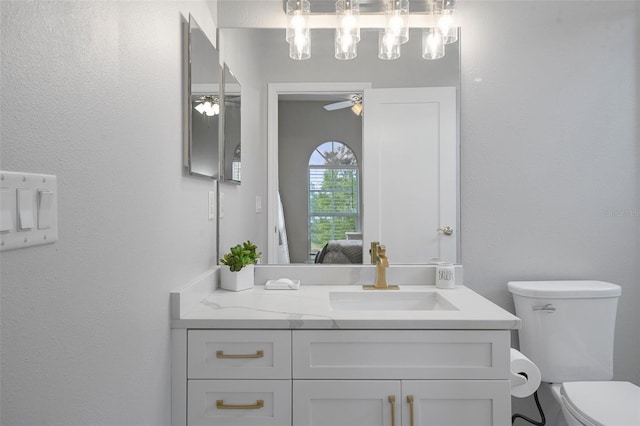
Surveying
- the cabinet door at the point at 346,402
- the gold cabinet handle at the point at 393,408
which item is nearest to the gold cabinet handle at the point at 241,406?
the cabinet door at the point at 346,402

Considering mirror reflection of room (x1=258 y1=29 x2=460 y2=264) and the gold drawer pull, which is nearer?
the gold drawer pull

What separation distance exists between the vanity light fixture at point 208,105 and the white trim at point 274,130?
0.82ft

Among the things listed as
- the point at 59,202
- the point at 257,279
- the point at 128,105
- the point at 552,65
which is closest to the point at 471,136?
the point at 552,65

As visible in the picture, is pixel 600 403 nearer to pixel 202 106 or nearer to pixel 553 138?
pixel 553 138

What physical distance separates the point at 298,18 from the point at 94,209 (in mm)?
1346

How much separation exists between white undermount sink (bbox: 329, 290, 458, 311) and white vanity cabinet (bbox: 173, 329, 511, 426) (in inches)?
15.7

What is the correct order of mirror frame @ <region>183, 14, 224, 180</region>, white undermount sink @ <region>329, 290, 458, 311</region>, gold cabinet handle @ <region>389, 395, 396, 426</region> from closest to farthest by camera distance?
gold cabinet handle @ <region>389, 395, 396, 426</region>
mirror frame @ <region>183, 14, 224, 180</region>
white undermount sink @ <region>329, 290, 458, 311</region>

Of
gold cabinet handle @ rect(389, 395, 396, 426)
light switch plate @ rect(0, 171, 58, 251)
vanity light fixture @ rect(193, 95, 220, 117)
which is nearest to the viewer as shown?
light switch plate @ rect(0, 171, 58, 251)

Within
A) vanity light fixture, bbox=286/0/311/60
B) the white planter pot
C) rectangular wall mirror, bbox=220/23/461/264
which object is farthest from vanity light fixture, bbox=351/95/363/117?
the white planter pot

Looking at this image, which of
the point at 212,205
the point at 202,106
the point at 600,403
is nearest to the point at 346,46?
the point at 202,106

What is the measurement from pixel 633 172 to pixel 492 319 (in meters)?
1.16

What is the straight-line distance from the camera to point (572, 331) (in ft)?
5.80

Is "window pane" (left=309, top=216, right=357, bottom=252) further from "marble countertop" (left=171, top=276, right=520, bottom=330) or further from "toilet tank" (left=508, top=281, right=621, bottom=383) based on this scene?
"toilet tank" (left=508, top=281, right=621, bottom=383)

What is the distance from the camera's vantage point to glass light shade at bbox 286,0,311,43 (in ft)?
6.16
